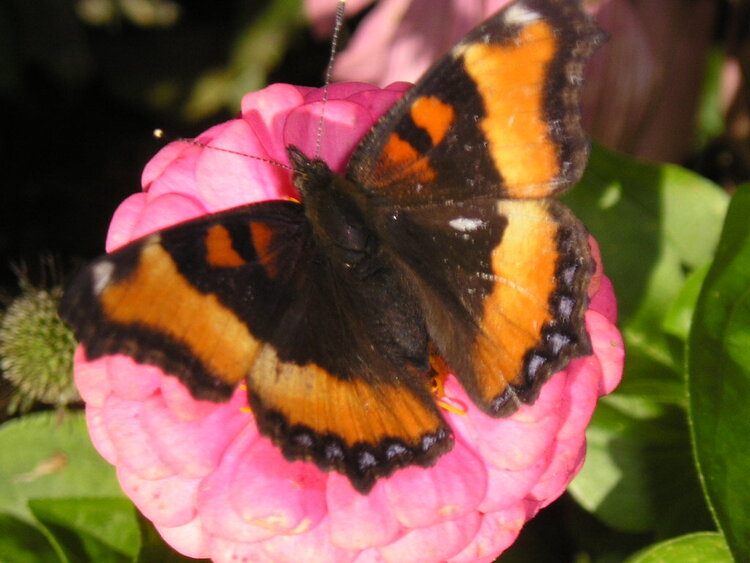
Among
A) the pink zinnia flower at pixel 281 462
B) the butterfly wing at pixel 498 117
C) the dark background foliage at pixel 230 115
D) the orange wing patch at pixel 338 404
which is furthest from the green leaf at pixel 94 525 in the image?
the butterfly wing at pixel 498 117

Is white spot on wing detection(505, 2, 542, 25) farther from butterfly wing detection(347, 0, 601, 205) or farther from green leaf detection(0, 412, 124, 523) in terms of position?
green leaf detection(0, 412, 124, 523)

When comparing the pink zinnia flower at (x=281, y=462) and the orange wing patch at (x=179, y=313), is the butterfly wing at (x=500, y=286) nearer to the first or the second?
the pink zinnia flower at (x=281, y=462)

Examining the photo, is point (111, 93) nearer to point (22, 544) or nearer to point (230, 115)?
point (230, 115)

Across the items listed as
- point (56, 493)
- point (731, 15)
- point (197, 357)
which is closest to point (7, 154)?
point (56, 493)

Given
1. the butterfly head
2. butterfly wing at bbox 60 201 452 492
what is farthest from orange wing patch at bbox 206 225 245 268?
the butterfly head

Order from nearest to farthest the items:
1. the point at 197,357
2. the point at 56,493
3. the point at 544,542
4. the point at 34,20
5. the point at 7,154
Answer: the point at 197,357
the point at 56,493
the point at 544,542
the point at 34,20
the point at 7,154

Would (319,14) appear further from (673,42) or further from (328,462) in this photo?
(328,462)

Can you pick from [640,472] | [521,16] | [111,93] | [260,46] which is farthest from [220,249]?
[111,93]
